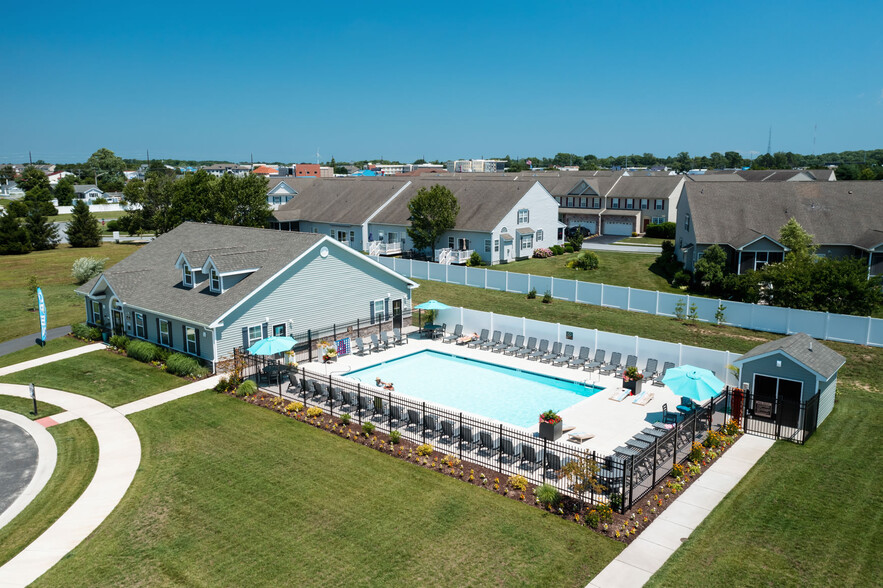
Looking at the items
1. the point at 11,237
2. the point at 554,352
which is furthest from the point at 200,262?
the point at 11,237

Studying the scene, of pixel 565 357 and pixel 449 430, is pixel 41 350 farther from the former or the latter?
pixel 565 357

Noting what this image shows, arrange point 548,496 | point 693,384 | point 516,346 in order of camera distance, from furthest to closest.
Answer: point 516,346 → point 693,384 → point 548,496

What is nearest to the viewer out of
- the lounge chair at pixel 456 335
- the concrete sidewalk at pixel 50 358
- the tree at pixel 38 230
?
the concrete sidewalk at pixel 50 358

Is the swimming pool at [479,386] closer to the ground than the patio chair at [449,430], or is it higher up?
closer to the ground

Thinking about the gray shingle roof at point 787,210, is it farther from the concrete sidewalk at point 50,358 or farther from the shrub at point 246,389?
the concrete sidewalk at point 50,358

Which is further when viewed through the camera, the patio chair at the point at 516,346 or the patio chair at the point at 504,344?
the patio chair at the point at 504,344

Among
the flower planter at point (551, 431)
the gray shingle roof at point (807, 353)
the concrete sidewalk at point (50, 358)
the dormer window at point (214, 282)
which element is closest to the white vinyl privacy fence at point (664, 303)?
the gray shingle roof at point (807, 353)
